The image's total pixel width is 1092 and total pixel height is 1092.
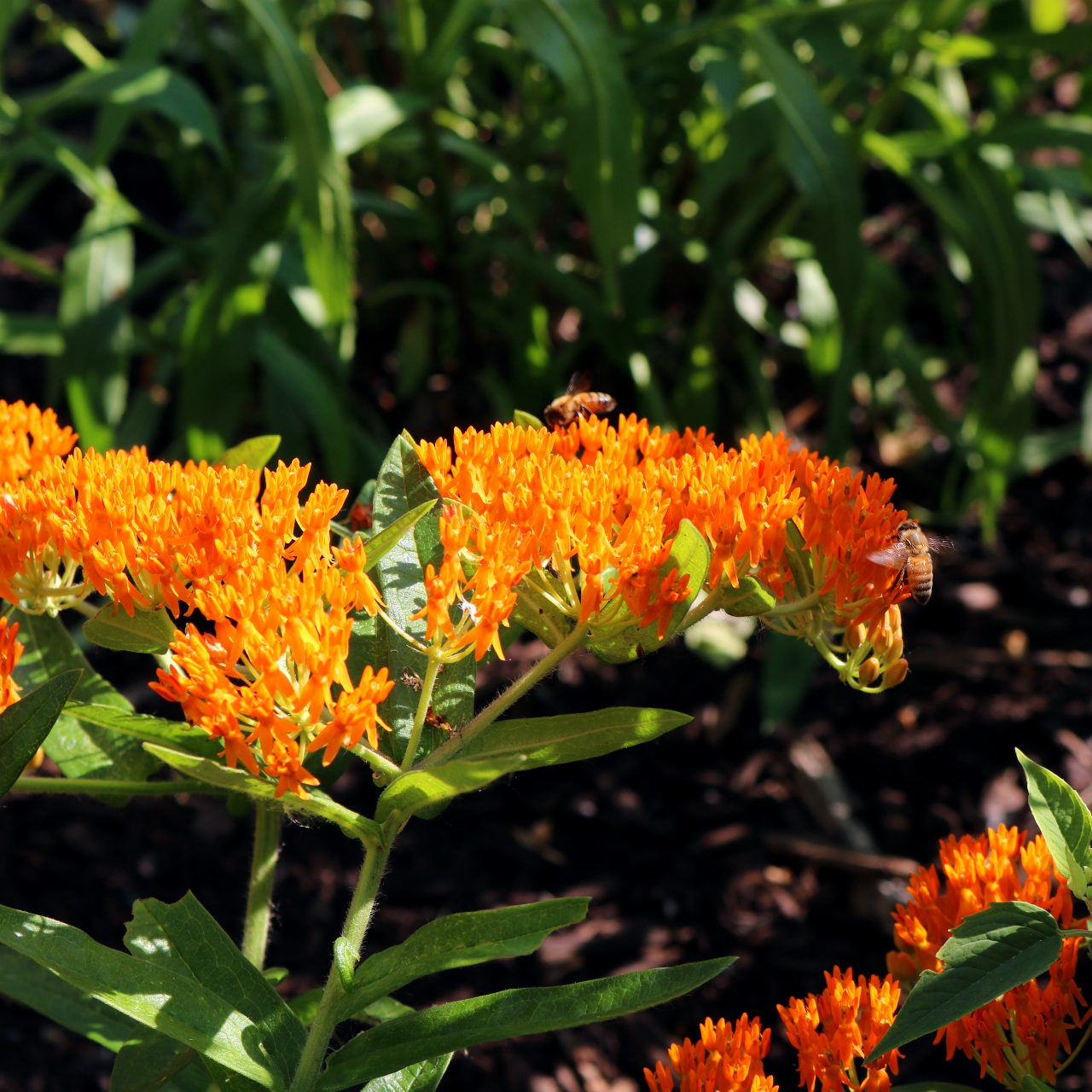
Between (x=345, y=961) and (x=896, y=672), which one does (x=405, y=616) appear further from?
(x=896, y=672)

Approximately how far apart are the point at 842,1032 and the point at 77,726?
0.76 meters

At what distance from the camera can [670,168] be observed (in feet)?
10.3

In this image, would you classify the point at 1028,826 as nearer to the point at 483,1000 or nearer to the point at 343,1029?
the point at 343,1029

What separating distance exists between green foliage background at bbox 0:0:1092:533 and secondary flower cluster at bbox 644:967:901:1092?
1.48 metres

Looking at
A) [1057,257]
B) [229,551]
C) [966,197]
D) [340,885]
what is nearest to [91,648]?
[340,885]

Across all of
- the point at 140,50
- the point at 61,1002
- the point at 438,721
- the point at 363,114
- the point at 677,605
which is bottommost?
the point at 61,1002

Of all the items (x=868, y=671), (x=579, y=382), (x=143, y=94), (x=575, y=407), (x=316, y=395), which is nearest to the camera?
(x=868, y=671)

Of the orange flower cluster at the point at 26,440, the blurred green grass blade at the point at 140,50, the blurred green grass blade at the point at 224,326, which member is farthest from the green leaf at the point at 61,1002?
the blurred green grass blade at the point at 140,50

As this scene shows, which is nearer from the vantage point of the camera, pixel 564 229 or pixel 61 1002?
pixel 61 1002

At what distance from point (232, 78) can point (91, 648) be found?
2.48 meters

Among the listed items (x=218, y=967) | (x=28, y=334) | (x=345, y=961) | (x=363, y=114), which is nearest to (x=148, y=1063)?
(x=218, y=967)

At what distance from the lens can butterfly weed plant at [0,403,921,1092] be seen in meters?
0.78

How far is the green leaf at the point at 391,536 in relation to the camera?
83cm

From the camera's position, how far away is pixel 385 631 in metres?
0.98
